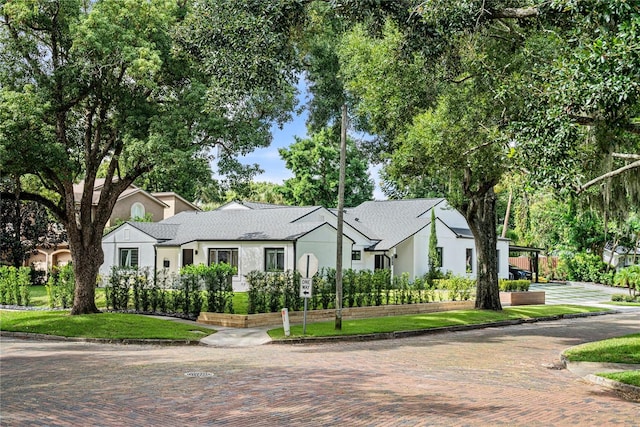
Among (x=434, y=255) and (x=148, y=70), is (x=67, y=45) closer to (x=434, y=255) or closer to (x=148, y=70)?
(x=148, y=70)

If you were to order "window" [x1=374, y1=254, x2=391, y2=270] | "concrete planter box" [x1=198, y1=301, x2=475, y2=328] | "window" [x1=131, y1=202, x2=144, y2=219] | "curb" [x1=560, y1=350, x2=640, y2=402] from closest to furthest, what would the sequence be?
1. "curb" [x1=560, y1=350, x2=640, y2=402]
2. "concrete planter box" [x1=198, y1=301, x2=475, y2=328]
3. "window" [x1=374, y1=254, x2=391, y2=270]
4. "window" [x1=131, y1=202, x2=144, y2=219]

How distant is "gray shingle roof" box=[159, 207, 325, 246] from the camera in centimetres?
3428

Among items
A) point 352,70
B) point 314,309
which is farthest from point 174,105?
point 314,309

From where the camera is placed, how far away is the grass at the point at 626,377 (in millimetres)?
11743

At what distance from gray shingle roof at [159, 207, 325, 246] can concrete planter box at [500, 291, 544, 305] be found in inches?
418

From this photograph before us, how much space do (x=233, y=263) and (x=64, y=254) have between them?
21.2m

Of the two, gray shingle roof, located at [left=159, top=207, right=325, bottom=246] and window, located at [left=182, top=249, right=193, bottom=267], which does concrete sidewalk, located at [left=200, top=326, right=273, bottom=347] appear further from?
window, located at [left=182, top=249, right=193, bottom=267]

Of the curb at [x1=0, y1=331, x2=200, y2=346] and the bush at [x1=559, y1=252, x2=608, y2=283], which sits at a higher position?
the bush at [x1=559, y1=252, x2=608, y2=283]

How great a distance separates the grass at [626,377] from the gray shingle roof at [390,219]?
27.1 metres

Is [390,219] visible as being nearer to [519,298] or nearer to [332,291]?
[519,298]

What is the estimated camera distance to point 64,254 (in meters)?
49.9

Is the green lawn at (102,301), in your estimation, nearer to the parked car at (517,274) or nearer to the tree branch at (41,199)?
the tree branch at (41,199)

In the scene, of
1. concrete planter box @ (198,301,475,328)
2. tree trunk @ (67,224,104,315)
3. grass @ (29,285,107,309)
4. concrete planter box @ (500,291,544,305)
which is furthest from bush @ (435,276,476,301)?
tree trunk @ (67,224,104,315)

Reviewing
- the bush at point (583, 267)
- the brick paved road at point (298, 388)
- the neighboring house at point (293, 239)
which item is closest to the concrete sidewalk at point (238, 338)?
the brick paved road at point (298, 388)
